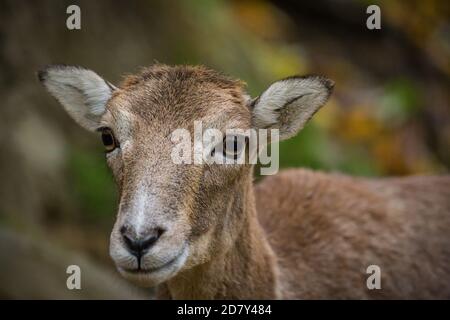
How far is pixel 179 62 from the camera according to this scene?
1429 cm

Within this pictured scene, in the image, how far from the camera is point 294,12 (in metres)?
20.2

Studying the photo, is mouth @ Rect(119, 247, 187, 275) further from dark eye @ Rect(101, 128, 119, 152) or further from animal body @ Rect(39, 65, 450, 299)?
dark eye @ Rect(101, 128, 119, 152)

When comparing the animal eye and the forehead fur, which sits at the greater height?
the forehead fur

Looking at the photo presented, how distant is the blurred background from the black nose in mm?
4687

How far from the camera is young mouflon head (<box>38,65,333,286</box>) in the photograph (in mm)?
6441

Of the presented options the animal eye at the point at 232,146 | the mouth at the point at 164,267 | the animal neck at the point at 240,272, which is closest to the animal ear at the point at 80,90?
the animal eye at the point at 232,146

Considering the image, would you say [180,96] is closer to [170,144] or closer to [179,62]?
[170,144]

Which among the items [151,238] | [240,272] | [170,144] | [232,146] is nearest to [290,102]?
[232,146]

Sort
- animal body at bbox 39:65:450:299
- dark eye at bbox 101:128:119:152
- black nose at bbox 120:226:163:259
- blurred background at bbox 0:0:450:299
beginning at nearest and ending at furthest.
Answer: black nose at bbox 120:226:163:259, animal body at bbox 39:65:450:299, dark eye at bbox 101:128:119:152, blurred background at bbox 0:0:450:299

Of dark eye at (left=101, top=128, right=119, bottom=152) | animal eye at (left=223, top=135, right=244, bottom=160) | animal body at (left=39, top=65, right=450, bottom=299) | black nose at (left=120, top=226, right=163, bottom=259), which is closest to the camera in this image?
black nose at (left=120, top=226, right=163, bottom=259)

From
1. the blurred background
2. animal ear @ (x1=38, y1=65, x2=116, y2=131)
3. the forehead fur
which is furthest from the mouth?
the blurred background

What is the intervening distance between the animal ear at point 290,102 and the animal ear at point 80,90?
60.8 inches

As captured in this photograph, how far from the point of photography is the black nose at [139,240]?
624 cm
